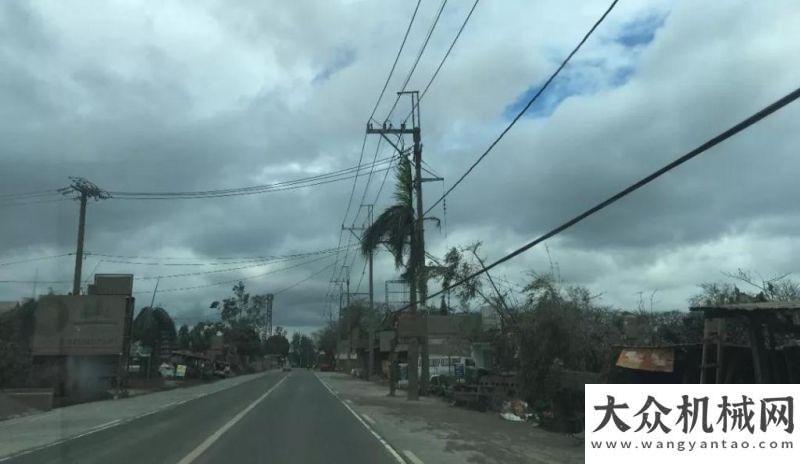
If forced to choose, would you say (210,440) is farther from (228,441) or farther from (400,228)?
(400,228)

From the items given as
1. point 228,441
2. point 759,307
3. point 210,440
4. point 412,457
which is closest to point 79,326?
point 210,440

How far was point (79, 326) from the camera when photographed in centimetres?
3772

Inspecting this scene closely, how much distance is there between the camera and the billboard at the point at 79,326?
37562 mm

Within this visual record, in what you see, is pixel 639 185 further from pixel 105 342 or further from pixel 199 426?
pixel 105 342

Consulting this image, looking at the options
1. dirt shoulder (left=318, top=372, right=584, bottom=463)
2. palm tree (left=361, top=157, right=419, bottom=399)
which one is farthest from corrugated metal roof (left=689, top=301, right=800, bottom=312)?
palm tree (left=361, top=157, right=419, bottom=399)

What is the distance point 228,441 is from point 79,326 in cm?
2500

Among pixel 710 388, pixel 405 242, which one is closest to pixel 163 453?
pixel 710 388

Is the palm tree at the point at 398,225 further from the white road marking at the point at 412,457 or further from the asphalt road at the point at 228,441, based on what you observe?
the white road marking at the point at 412,457

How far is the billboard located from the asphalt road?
15.0m

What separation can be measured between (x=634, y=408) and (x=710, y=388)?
991 millimetres

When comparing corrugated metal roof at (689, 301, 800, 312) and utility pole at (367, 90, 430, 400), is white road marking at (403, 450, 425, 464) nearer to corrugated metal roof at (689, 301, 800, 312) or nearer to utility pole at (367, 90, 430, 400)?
corrugated metal roof at (689, 301, 800, 312)

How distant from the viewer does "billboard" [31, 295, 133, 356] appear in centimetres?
3756

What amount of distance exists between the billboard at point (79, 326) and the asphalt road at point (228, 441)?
15023 millimetres

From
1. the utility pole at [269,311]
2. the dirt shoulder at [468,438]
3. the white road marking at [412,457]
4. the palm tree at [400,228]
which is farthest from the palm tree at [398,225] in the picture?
the utility pole at [269,311]
